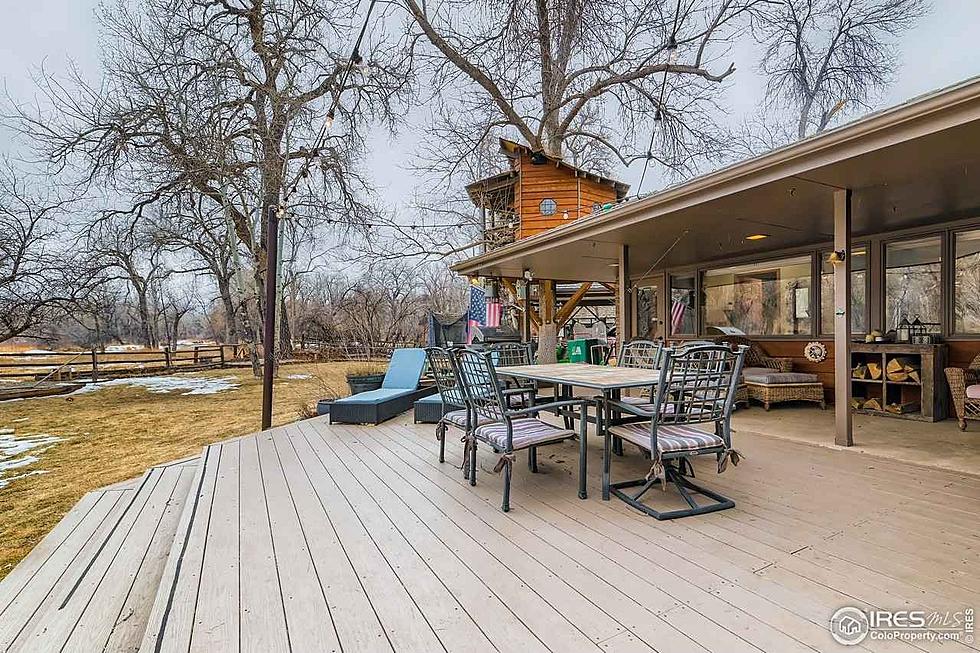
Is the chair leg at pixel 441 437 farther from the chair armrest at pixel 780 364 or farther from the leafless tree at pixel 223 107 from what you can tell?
the leafless tree at pixel 223 107

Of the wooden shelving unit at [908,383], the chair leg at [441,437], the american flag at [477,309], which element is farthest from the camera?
the american flag at [477,309]

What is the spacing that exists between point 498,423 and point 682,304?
616cm

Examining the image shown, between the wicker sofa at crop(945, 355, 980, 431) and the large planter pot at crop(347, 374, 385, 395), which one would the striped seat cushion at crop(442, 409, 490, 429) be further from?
the wicker sofa at crop(945, 355, 980, 431)

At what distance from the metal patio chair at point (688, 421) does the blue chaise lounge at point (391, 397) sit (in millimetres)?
3294

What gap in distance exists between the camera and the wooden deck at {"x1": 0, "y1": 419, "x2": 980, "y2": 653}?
5.14 feet

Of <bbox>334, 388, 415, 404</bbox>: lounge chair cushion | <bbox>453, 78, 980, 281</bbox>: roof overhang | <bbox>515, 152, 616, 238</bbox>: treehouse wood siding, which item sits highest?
<bbox>515, 152, 616, 238</bbox>: treehouse wood siding

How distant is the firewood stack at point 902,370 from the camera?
4918 mm

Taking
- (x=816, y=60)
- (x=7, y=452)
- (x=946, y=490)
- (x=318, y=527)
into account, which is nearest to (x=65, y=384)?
(x=7, y=452)

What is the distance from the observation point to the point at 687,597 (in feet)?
5.67

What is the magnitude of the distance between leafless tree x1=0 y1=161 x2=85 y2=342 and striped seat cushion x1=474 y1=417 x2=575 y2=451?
40.4ft

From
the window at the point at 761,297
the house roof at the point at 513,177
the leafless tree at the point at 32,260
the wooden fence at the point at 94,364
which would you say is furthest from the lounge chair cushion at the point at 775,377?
the wooden fence at the point at 94,364

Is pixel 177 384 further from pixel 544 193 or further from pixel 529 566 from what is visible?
pixel 529 566

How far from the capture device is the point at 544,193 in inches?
426

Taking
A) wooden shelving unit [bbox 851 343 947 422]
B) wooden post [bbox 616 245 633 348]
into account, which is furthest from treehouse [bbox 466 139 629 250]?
wooden shelving unit [bbox 851 343 947 422]
